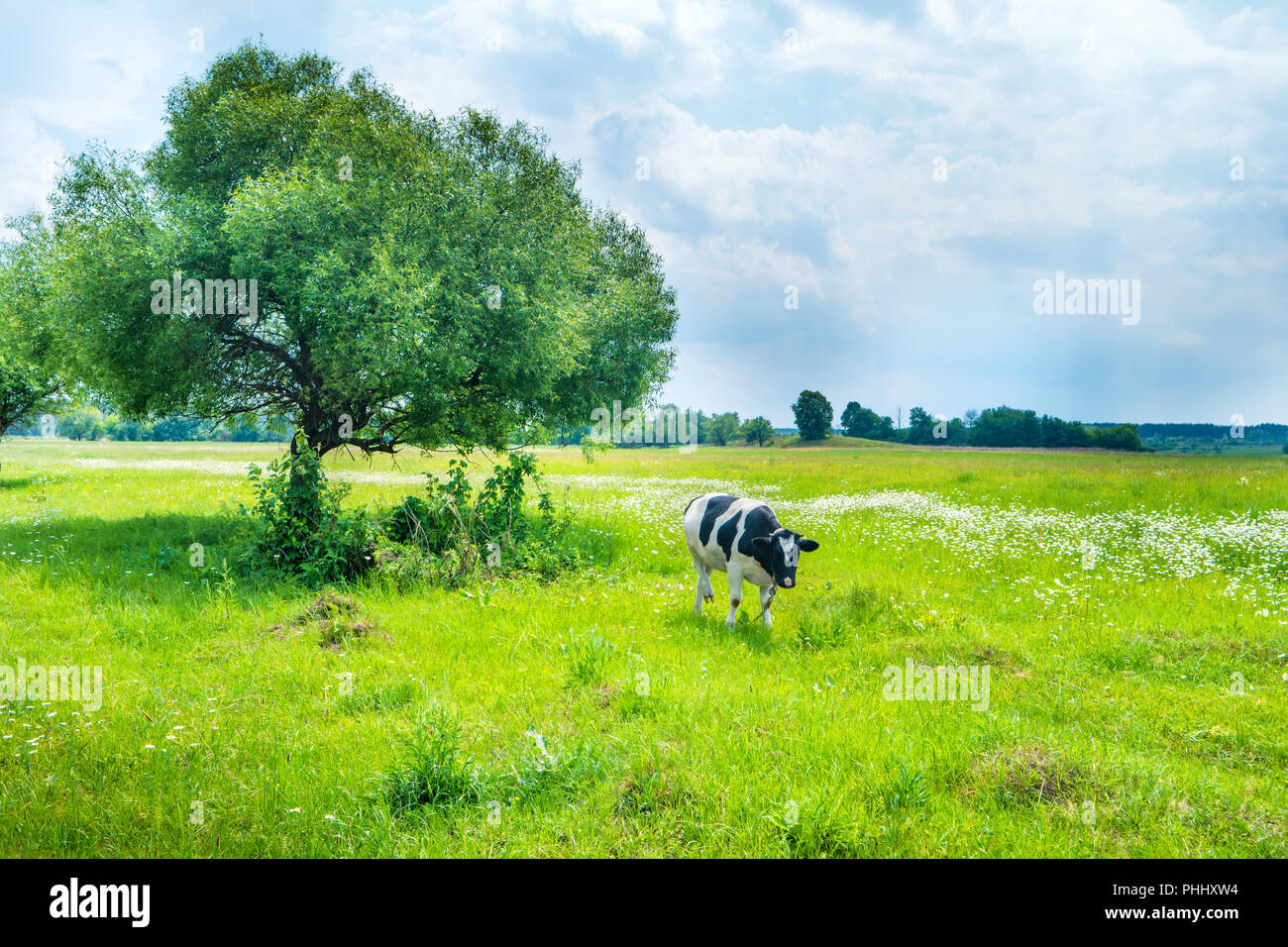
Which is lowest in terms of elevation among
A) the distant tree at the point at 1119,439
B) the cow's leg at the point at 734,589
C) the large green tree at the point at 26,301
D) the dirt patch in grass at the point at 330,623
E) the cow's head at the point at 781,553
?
the dirt patch in grass at the point at 330,623

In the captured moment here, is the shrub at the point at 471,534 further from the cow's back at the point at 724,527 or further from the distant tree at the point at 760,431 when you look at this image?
the distant tree at the point at 760,431

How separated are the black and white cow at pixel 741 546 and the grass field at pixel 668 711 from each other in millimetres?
796

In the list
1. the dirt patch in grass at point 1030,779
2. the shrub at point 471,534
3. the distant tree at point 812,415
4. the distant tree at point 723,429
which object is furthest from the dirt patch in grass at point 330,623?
the distant tree at point 723,429

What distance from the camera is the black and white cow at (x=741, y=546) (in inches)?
416

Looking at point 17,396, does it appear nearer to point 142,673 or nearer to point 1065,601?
point 142,673

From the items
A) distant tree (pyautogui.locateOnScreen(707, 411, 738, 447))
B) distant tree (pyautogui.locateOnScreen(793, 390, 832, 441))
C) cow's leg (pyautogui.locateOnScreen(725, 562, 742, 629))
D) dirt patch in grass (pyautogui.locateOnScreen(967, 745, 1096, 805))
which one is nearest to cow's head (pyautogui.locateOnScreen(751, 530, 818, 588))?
cow's leg (pyautogui.locateOnScreen(725, 562, 742, 629))

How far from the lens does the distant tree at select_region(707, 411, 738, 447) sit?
12669cm

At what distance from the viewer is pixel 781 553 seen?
10.5m

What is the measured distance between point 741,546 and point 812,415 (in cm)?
7461

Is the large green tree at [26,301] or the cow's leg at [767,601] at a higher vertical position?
the large green tree at [26,301]

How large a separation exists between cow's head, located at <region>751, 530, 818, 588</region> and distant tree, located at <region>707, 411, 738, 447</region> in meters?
114

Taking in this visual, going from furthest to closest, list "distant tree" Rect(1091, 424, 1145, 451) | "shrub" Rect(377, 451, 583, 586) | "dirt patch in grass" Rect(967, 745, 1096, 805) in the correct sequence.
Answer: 1. "distant tree" Rect(1091, 424, 1145, 451)
2. "shrub" Rect(377, 451, 583, 586)
3. "dirt patch in grass" Rect(967, 745, 1096, 805)

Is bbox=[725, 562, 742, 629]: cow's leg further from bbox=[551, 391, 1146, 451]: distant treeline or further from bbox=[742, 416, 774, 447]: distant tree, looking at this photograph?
bbox=[742, 416, 774, 447]: distant tree
